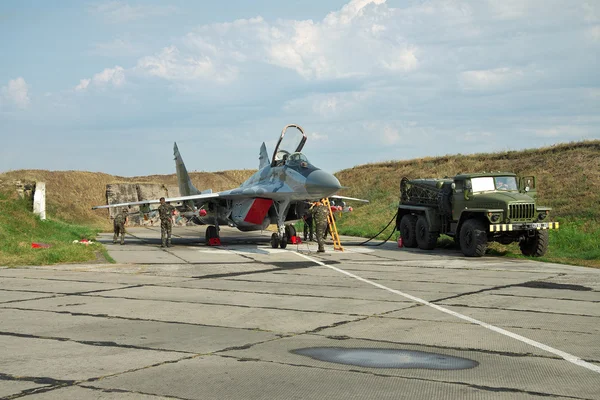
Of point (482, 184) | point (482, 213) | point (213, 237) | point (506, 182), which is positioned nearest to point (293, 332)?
point (482, 213)

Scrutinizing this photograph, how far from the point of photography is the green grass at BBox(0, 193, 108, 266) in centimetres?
1617

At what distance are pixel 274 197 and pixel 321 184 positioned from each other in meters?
2.99

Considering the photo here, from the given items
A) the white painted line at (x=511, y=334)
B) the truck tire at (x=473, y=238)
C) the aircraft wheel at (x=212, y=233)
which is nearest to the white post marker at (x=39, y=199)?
the aircraft wheel at (x=212, y=233)

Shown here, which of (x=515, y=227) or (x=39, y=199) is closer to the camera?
(x=515, y=227)

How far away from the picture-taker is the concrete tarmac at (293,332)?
17.1 feet

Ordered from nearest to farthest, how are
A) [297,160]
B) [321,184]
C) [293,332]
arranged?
[293,332] < [321,184] < [297,160]

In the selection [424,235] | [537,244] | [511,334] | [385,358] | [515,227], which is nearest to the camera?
[385,358]

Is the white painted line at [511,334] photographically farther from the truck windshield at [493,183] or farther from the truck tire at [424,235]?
the truck tire at [424,235]

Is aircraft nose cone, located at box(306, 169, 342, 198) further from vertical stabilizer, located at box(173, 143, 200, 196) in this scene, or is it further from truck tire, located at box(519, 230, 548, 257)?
vertical stabilizer, located at box(173, 143, 200, 196)

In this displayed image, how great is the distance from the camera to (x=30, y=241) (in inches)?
793

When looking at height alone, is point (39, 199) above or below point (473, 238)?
above

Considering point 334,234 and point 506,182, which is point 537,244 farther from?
point 334,234

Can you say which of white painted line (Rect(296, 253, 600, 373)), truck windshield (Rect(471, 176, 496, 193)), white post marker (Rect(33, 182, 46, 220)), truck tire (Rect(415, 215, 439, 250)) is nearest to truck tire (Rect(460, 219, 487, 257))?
truck windshield (Rect(471, 176, 496, 193))

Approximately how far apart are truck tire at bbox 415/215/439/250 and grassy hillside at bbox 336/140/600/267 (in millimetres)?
1999
